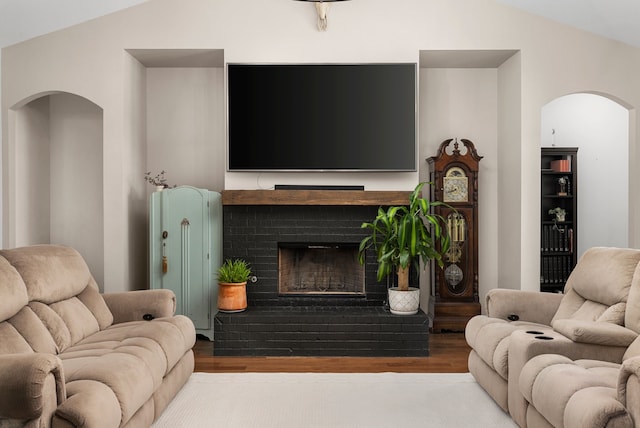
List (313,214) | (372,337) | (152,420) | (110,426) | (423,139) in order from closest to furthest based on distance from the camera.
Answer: (110,426) → (152,420) → (372,337) → (313,214) → (423,139)

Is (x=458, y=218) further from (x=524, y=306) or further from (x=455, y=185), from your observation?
(x=524, y=306)

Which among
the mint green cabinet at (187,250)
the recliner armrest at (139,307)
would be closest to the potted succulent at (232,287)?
the mint green cabinet at (187,250)

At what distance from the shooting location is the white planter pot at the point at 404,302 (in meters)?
5.05

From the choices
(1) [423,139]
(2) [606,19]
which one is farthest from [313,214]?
(2) [606,19]

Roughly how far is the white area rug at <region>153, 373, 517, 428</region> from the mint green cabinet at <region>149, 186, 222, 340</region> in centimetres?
120

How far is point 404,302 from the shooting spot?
5055mm

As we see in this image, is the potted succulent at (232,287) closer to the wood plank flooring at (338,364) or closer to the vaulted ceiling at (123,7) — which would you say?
the wood plank flooring at (338,364)

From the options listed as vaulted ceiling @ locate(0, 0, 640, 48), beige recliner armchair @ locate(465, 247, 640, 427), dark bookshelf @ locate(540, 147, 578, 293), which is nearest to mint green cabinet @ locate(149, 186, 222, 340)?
vaulted ceiling @ locate(0, 0, 640, 48)

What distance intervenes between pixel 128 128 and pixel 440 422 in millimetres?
3806

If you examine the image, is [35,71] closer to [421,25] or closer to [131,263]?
[131,263]

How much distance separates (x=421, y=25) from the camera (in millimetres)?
5512

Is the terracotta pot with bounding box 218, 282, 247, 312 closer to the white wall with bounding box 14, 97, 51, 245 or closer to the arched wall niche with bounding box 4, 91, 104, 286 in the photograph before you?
the arched wall niche with bounding box 4, 91, 104, 286

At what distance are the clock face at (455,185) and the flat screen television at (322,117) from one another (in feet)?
1.92

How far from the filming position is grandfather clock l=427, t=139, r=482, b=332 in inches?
232
